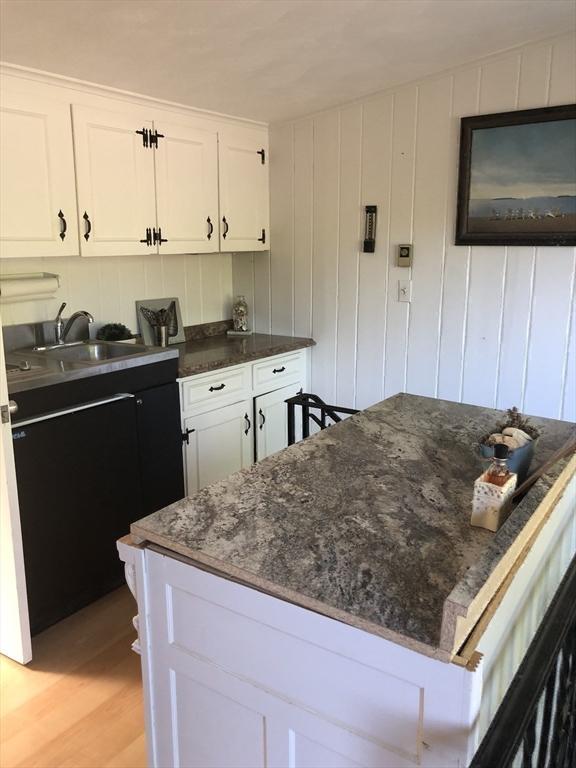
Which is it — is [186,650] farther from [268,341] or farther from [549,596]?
[268,341]

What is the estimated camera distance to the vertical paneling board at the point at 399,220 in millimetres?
3178

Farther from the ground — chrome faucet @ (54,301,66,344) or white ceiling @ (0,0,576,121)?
white ceiling @ (0,0,576,121)

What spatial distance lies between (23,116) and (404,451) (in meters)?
1.92

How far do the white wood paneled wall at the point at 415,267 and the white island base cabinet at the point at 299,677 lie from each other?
1.61 metres

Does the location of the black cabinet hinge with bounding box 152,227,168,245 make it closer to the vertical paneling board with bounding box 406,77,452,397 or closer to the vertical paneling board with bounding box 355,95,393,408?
the vertical paneling board with bounding box 355,95,393,408

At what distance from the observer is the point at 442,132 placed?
10.1 ft

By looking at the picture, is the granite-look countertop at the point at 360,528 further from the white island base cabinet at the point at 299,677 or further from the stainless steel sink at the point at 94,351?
the stainless steel sink at the point at 94,351

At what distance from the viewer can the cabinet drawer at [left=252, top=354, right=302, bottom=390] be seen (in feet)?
11.4

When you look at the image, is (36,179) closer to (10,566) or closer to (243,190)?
(243,190)

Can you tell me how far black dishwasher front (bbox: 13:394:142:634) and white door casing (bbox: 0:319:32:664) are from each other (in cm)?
11

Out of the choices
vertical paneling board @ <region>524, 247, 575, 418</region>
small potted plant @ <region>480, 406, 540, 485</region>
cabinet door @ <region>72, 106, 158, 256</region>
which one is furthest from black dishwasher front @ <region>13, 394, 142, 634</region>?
vertical paneling board @ <region>524, 247, 575, 418</region>

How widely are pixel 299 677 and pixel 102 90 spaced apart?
2498 mm

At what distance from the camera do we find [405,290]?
3.33 metres

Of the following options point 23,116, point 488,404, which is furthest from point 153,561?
point 488,404
